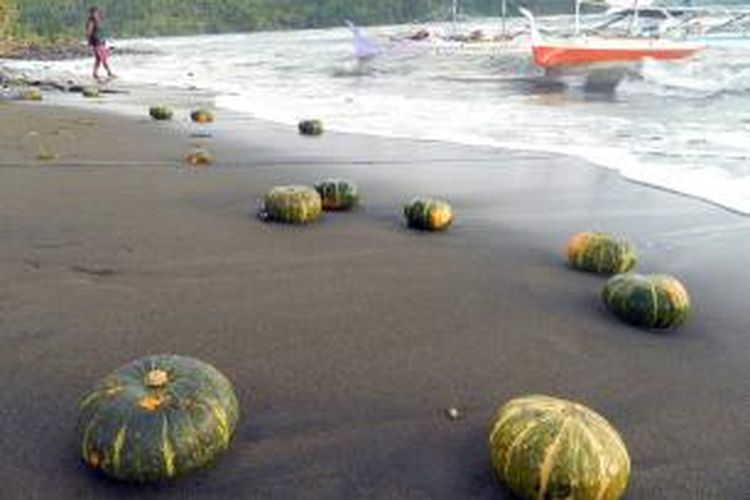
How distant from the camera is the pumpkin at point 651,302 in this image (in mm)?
5625

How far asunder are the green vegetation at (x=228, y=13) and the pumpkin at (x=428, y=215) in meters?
101

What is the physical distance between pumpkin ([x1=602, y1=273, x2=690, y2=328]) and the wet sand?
11cm

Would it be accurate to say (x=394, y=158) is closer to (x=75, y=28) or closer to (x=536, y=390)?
(x=536, y=390)

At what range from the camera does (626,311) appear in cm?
575

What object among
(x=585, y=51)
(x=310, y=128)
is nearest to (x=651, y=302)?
(x=310, y=128)

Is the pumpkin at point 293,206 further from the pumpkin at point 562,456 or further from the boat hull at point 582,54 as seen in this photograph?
the boat hull at point 582,54

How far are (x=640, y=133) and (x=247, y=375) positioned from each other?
13.6 metres

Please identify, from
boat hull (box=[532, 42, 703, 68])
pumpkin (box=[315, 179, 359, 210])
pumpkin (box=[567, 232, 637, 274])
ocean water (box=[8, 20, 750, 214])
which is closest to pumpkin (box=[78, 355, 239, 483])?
pumpkin (box=[567, 232, 637, 274])

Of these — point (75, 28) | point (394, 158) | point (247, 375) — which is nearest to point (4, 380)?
point (247, 375)

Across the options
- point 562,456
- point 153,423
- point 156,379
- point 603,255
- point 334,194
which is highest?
point 156,379

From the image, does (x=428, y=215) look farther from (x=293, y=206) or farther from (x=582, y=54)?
(x=582, y=54)

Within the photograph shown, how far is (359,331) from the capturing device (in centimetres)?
534

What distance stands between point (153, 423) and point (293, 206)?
4.45 m

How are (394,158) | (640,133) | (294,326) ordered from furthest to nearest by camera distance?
(640,133) → (394,158) → (294,326)
